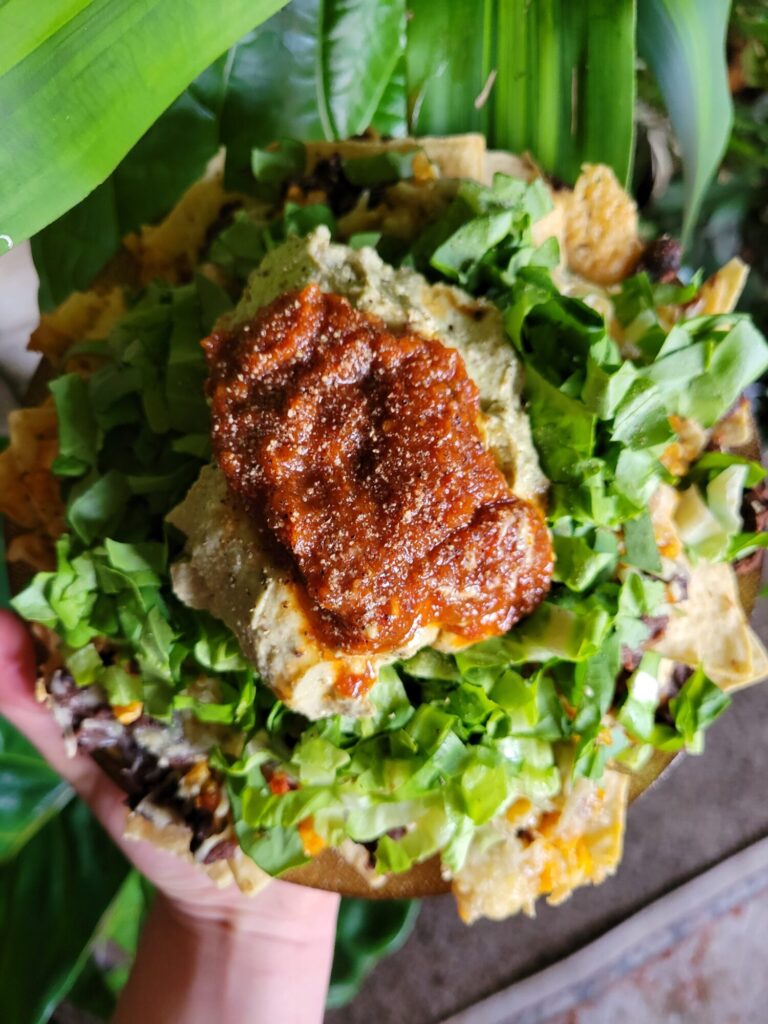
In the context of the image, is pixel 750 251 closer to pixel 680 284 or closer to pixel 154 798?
pixel 680 284

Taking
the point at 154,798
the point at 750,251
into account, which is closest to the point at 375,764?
the point at 154,798

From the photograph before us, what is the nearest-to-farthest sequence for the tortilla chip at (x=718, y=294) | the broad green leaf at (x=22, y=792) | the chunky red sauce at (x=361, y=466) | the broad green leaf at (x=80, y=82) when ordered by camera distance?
the broad green leaf at (x=80, y=82)
the chunky red sauce at (x=361, y=466)
the tortilla chip at (x=718, y=294)
the broad green leaf at (x=22, y=792)

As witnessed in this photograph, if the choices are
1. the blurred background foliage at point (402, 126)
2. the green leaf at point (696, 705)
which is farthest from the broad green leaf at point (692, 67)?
the green leaf at point (696, 705)

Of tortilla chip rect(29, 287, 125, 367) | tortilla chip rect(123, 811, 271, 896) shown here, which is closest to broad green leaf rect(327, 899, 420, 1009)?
tortilla chip rect(123, 811, 271, 896)

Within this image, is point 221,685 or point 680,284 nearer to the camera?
point 221,685

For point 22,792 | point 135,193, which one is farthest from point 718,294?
point 22,792

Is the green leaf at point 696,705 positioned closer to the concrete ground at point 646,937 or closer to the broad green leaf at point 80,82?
the concrete ground at point 646,937

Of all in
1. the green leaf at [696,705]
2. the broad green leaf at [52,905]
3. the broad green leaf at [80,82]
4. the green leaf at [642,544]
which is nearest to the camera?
the broad green leaf at [80,82]

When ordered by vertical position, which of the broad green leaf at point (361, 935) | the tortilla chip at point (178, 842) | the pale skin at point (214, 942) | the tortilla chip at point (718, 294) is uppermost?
the tortilla chip at point (718, 294)
